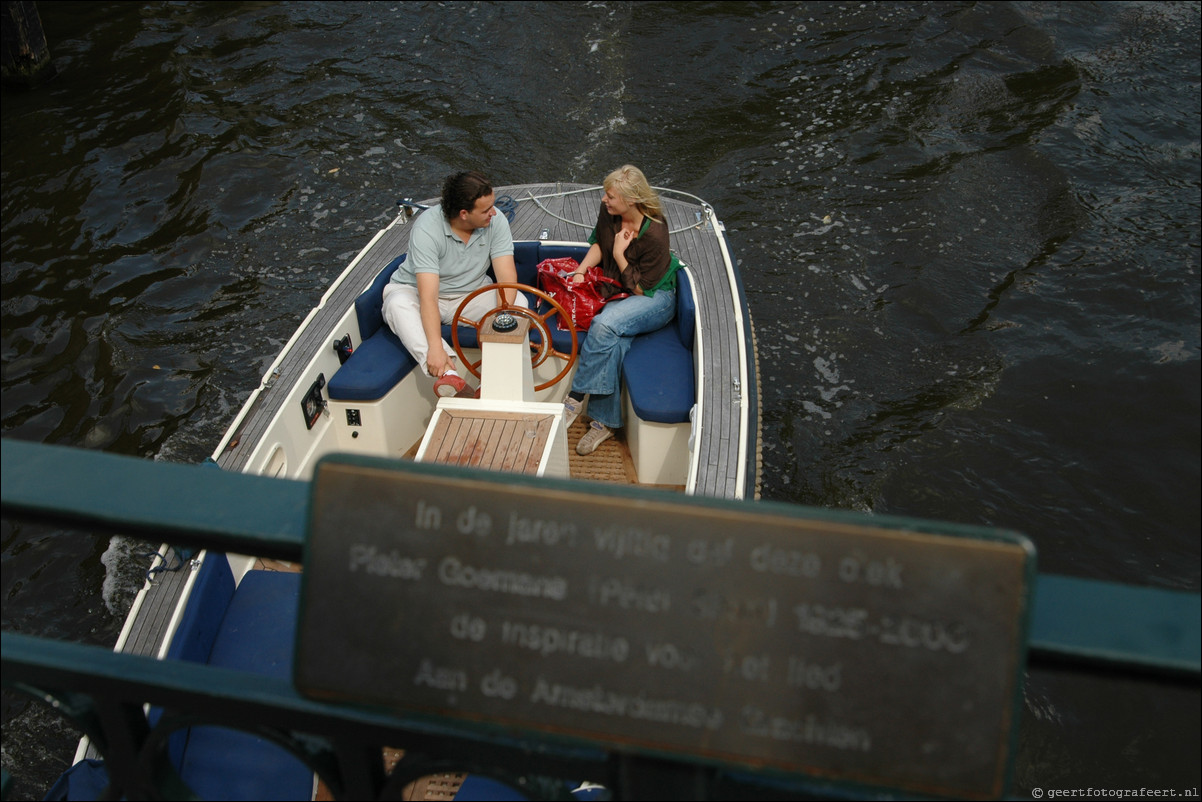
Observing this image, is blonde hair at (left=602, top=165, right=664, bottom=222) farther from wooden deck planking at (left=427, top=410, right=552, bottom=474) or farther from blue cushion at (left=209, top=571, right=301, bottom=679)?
blue cushion at (left=209, top=571, right=301, bottom=679)

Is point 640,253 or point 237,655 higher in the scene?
point 640,253

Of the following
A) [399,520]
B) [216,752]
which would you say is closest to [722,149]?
[216,752]

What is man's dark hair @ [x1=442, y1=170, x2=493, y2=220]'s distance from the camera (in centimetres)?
514

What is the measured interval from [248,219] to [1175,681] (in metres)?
10.7

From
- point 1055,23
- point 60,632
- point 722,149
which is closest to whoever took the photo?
point 60,632

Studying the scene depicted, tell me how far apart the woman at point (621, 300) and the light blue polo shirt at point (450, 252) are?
604mm

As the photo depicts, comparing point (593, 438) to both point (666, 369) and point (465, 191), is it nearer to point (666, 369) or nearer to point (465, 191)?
point (666, 369)

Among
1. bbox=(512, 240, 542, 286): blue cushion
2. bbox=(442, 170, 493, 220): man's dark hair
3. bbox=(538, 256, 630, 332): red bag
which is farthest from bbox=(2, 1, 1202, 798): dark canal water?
bbox=(442, 170, 493, 220): man's dark hair

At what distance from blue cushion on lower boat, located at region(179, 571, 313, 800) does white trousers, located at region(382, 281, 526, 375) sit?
1.75 metres

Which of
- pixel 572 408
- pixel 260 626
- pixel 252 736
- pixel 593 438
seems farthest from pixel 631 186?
pixel 252 736

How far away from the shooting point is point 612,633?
107cm

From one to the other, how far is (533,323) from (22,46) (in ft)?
34.2

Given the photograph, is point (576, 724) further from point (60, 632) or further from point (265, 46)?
point (265, 46)

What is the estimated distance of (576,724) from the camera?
3.53 feet
